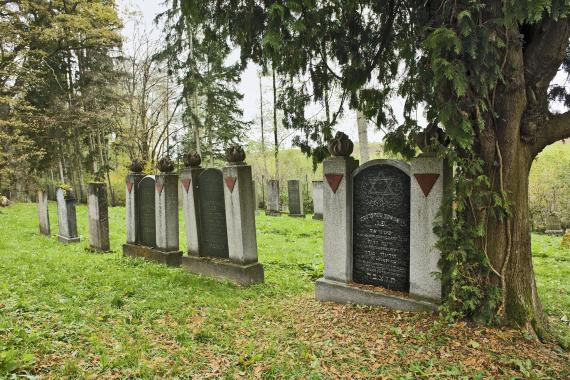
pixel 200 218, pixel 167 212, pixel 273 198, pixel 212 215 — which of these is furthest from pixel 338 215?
pixel 273 198

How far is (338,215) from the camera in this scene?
17.3 feet

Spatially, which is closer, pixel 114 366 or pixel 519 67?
pixel 114 366

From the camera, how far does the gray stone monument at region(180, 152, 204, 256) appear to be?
273 inches

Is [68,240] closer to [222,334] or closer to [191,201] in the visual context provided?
[191,201]

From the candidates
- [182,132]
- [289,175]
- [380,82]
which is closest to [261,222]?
[380,82]

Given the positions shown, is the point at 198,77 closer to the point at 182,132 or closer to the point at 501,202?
the point at 182,132

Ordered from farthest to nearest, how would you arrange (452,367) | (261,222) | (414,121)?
(261,222)
(414,121)
(452,367)

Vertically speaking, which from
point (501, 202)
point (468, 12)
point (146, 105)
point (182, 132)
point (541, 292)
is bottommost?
point (541, 292)

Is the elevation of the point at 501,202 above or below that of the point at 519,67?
below

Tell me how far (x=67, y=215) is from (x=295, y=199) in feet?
31.4

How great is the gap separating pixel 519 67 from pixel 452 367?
2.93 m

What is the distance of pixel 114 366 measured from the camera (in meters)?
3.32

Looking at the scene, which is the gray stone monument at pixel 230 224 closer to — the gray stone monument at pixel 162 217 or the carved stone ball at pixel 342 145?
the gray stone monument at pixel 162 217

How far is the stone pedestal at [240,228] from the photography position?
619 cm
